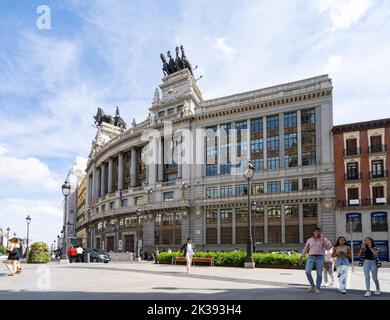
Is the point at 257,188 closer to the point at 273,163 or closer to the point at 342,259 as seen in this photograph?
the point at 273,163

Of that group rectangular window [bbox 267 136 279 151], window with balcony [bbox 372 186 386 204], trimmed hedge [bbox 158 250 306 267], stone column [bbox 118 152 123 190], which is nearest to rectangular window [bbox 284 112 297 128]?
rectangular window [bbox 267 136 279 151]

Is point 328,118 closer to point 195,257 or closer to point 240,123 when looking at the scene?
point 240,123

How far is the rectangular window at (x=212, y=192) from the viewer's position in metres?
63.7

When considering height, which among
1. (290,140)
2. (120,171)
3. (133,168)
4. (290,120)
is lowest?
(120,171)

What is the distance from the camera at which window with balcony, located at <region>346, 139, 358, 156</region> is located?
53441 mm

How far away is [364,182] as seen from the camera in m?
52.0

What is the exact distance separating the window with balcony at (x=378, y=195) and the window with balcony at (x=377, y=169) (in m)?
1.51

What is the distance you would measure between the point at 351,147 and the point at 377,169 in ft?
14.4

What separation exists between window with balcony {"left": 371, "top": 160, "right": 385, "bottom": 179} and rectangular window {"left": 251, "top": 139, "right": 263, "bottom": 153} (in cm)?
1614

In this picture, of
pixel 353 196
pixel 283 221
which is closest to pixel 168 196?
pixel 283 221

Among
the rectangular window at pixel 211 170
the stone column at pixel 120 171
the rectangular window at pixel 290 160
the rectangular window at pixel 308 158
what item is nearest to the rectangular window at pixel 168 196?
the rectangular window at pixel 211 170

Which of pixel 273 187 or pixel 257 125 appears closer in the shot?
pixel 273 187

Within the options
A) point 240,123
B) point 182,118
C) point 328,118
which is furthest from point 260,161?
point 182,118

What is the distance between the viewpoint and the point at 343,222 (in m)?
52.3
